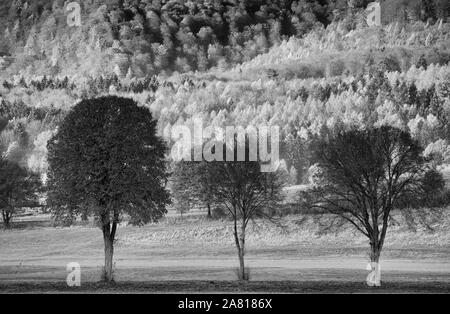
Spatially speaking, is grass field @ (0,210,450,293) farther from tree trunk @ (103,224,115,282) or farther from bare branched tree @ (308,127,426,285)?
bare branched tree @ (308,127,426,285)

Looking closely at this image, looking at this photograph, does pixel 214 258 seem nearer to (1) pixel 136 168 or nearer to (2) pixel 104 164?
(1) pixel 136 168

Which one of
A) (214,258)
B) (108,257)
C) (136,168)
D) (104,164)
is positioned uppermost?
(104,164)

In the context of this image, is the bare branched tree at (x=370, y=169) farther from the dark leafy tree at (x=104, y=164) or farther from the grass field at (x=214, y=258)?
the dark leafy tree at (x=104, y=164)

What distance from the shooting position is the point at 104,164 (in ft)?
170

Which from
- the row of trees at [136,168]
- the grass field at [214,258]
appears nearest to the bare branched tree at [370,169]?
the row of trees at [136,168]

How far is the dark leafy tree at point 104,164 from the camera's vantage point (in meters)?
52.0

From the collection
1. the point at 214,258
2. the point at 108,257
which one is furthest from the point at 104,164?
the point at 214,258

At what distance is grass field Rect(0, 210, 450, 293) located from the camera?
162ft

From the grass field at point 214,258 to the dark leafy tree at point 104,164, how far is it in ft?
20.0

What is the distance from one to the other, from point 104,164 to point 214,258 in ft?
113

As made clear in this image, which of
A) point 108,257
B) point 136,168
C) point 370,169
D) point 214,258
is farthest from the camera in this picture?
point 214,258

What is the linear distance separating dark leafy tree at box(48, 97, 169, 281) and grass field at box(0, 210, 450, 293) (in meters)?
6.11

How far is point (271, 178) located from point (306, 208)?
9609 mm

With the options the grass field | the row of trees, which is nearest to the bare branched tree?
the row of trees
